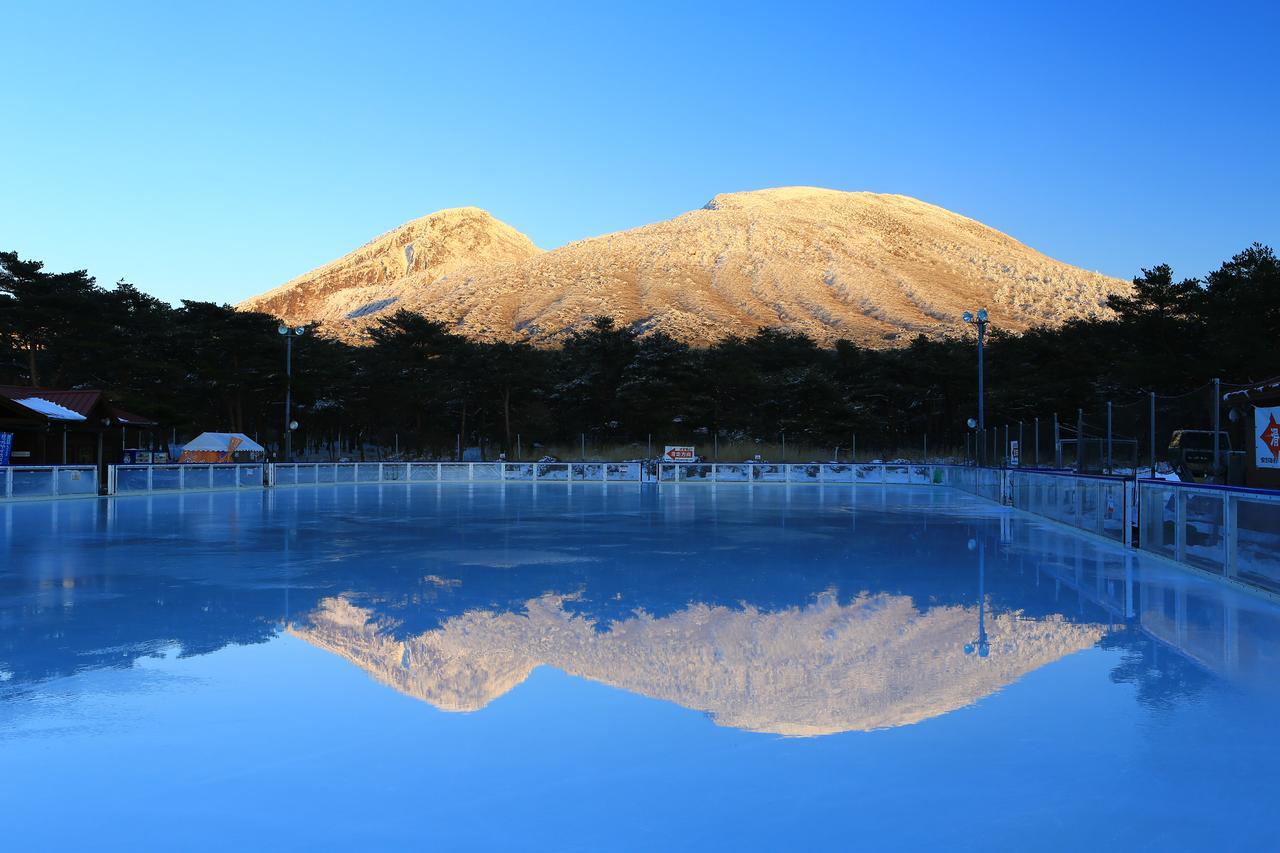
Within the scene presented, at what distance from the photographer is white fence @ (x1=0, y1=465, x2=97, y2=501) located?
26.8 metres

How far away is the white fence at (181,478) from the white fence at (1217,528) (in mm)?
28900

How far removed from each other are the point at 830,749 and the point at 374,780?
2087 millimetres

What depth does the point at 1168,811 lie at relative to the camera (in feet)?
12.9

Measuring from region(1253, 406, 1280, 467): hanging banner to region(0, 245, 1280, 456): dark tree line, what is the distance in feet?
91.1

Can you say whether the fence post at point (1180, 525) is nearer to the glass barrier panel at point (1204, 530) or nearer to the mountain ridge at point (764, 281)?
the glass barrier panel at point (1204, 530)

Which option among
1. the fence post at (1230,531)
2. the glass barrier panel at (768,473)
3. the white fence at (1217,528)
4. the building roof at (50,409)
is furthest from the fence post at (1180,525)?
the building roof at (50,409)

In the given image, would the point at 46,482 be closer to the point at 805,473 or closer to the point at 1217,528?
the point at 1217,528

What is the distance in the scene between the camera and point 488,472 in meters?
45.7

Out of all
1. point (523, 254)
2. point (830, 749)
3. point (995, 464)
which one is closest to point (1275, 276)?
point (995, 464)

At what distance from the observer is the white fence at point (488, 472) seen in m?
42.3

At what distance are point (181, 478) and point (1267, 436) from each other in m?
30.7

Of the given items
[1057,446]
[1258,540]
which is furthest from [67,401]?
[1258,540]

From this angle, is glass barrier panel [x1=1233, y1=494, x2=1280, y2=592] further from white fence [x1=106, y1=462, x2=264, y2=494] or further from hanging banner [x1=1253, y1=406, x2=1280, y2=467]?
white fence [x1=106, y1=462, x2=264, y2=494]

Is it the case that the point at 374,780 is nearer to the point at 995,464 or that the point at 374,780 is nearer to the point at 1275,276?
the point at 995,464
